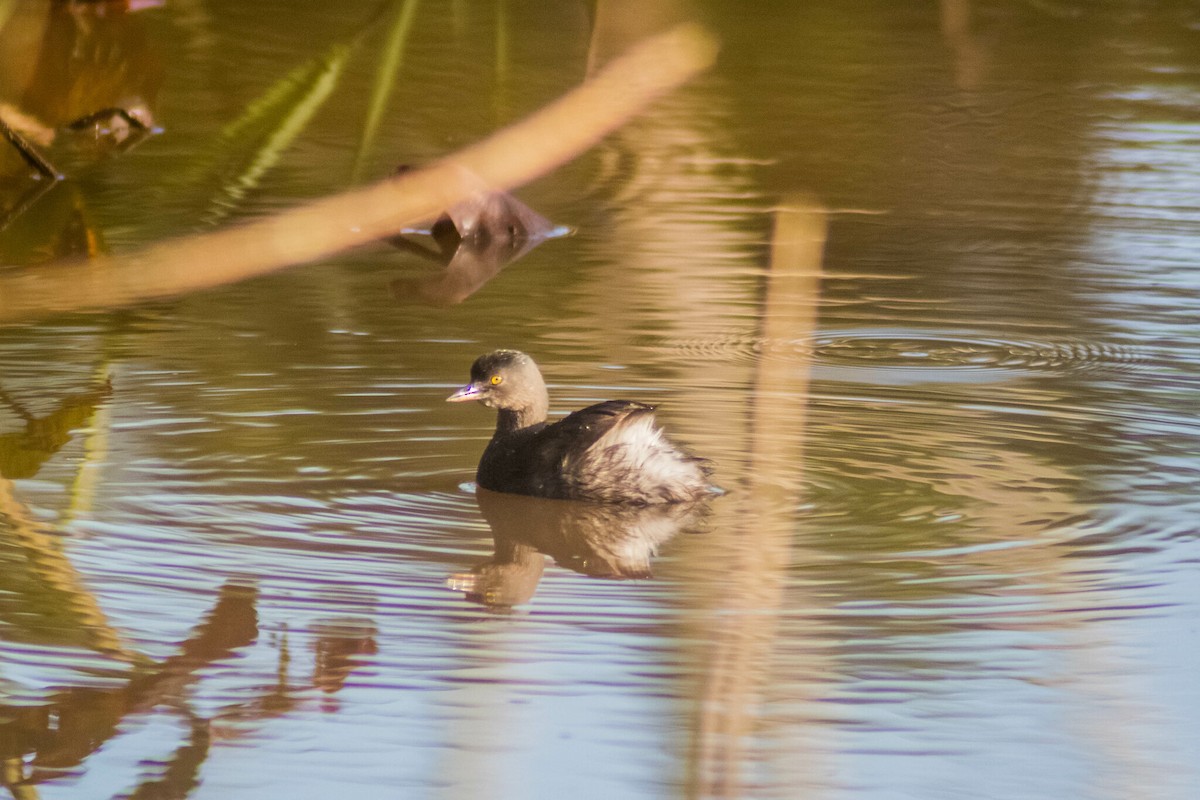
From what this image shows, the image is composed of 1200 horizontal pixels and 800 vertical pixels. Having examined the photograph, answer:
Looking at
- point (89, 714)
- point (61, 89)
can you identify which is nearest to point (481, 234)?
point (61, 89)

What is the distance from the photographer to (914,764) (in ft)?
10.1

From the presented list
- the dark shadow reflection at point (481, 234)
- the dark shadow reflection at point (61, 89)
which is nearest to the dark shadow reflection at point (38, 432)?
the dark shadow reflection at point (61, 89)

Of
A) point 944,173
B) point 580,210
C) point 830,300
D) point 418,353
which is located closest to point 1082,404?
point 830,300

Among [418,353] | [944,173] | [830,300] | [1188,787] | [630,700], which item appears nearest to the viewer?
[1188,787]

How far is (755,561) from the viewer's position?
4.54 meters

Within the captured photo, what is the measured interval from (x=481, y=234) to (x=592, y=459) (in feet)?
12.4

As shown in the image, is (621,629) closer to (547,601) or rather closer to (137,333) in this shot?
(547,601)

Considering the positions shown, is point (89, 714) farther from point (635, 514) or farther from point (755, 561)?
point (635, 514)

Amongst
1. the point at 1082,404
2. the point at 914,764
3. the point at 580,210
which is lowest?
the point at 914,764

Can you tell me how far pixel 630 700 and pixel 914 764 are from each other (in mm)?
556

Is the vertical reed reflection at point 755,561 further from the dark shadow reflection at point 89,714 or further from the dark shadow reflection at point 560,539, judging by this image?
the dark shadow reflection at point 89,714

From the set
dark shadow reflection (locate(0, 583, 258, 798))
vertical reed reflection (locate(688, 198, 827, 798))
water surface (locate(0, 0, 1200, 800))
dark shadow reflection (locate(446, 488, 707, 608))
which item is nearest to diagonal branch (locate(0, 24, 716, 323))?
water surface (locate(0, 0, 1200, 800))

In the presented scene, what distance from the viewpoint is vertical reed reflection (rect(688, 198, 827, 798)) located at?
4.53ft

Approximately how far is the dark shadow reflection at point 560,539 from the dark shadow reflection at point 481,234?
121 inches
